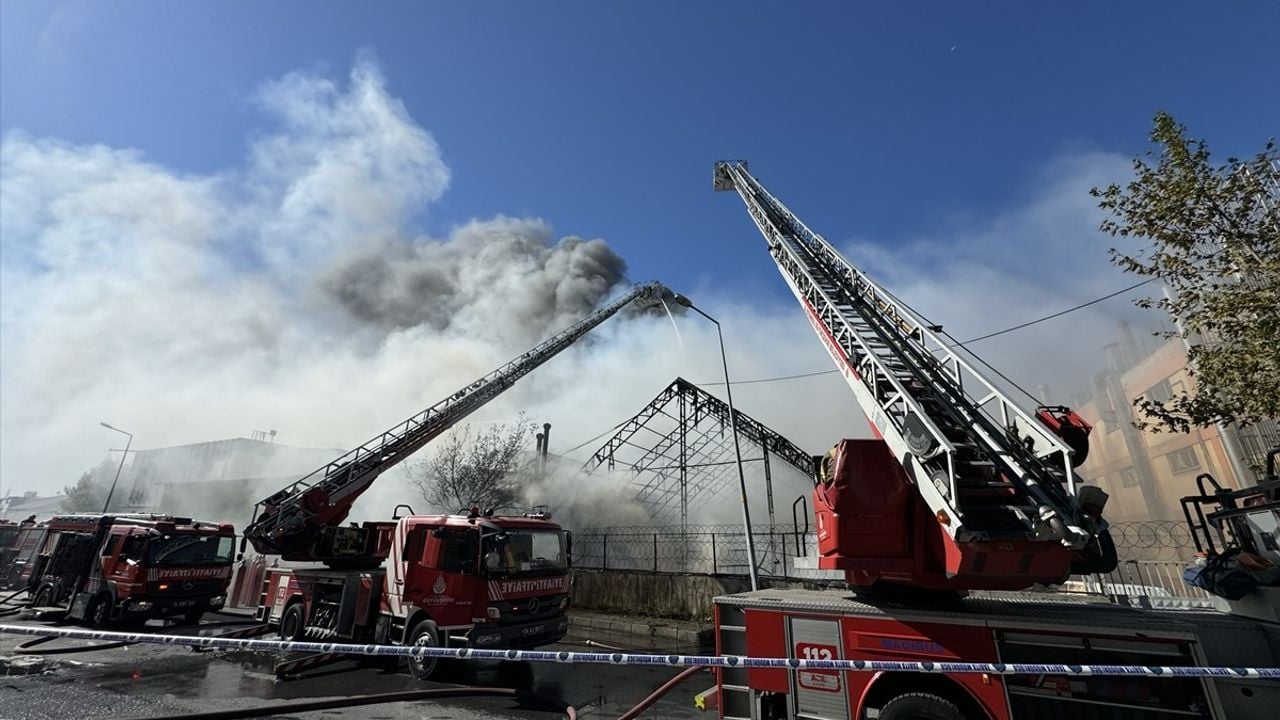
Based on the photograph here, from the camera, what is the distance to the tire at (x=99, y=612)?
13320 millimetres

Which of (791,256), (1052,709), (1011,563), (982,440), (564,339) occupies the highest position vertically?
(564,339)

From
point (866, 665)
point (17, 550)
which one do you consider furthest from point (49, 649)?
point (866, 665)

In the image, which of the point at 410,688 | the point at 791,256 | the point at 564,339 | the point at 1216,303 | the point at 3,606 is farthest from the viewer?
the point at 564,339

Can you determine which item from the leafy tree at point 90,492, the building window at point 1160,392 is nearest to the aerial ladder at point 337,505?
the building window at point 1160,392

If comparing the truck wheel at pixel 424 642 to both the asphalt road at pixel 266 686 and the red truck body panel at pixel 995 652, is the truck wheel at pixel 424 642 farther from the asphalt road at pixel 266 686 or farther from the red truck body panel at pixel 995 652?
the red truck body panel at pixel 995 652

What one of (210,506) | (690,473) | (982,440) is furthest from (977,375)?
(210,506)

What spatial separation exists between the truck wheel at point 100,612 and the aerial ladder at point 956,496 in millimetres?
17688

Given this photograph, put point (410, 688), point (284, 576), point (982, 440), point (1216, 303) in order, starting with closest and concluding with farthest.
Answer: point (982, 440) < point (1216, 303) < point (410, 688) < point (284, 576)

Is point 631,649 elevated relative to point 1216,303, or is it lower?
lower

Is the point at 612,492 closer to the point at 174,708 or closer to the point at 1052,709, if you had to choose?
the point at 174,708

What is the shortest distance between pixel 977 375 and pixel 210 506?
61.5 metres

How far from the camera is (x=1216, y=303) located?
25.6ft

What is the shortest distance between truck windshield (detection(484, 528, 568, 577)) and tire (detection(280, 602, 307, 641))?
5.06 meters

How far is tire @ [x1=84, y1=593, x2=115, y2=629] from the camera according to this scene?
43.7 feet
